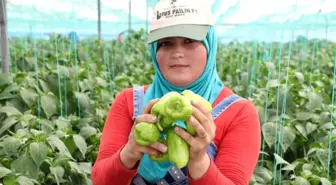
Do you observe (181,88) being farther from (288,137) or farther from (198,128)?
(288,137)

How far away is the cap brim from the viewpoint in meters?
1.54

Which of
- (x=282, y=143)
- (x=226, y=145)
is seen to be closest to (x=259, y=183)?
(x=282, y=143)

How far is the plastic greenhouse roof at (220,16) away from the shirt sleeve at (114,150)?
4508 mm

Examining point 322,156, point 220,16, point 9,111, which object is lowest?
point 322,156

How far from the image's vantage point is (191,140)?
4.25ft

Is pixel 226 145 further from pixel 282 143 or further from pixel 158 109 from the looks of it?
pixel 282 143

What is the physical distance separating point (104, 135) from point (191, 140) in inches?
20.5

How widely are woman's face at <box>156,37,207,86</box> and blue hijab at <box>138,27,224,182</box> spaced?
2 centimetres

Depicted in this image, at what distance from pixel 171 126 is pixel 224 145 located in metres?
0.32

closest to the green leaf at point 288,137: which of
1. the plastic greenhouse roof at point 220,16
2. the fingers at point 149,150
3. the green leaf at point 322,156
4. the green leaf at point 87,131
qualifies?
the green leaf at point 322,156

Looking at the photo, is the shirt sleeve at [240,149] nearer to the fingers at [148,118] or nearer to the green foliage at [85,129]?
the fingers at [148,118]

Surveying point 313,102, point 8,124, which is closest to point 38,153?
point 8,124

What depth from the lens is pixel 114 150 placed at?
1.67m

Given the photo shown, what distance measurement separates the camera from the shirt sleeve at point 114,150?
5.01ft
